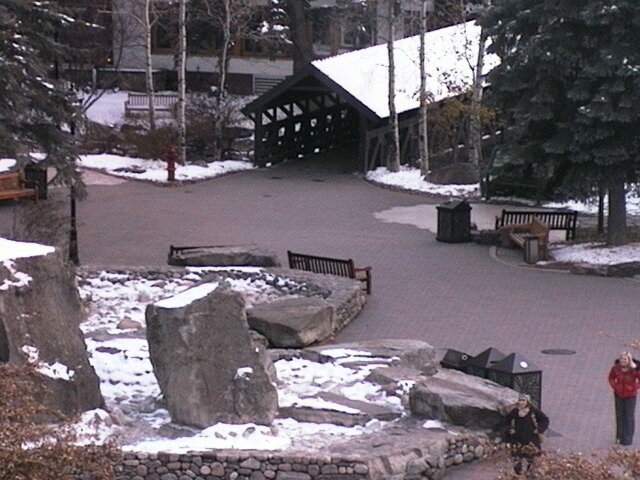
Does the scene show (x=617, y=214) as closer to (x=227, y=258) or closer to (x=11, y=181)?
(x=227, y=258)

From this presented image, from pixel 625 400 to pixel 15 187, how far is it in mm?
21951

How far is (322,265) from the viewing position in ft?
83.0

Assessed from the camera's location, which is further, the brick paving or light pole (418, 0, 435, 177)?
light pole (418, 0, 435, 177)

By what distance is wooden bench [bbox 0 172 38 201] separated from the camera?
112 ft

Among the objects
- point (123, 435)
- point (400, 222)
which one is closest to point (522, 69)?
point (400, 222)

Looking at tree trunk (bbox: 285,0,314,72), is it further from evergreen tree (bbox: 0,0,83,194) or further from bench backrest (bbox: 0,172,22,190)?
evergreen tree (bbox: 0,0,83,194)

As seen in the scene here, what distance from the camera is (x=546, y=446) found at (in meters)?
15.5

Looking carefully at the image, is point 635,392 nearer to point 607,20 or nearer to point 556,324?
point 556,324

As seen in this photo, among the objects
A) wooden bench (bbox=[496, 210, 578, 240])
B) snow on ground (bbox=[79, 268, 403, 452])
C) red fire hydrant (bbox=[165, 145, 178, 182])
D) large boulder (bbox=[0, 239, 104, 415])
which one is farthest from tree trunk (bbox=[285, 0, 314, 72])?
large boulder (bbox=[0, 239, 104, 415])

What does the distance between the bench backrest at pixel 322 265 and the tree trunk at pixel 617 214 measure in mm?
6042

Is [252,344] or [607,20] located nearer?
[252,344]

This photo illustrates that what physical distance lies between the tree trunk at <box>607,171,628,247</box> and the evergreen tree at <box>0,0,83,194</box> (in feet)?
34.5

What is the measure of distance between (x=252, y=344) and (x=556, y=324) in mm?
7763

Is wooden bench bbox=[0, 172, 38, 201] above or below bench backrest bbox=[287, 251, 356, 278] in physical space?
above
